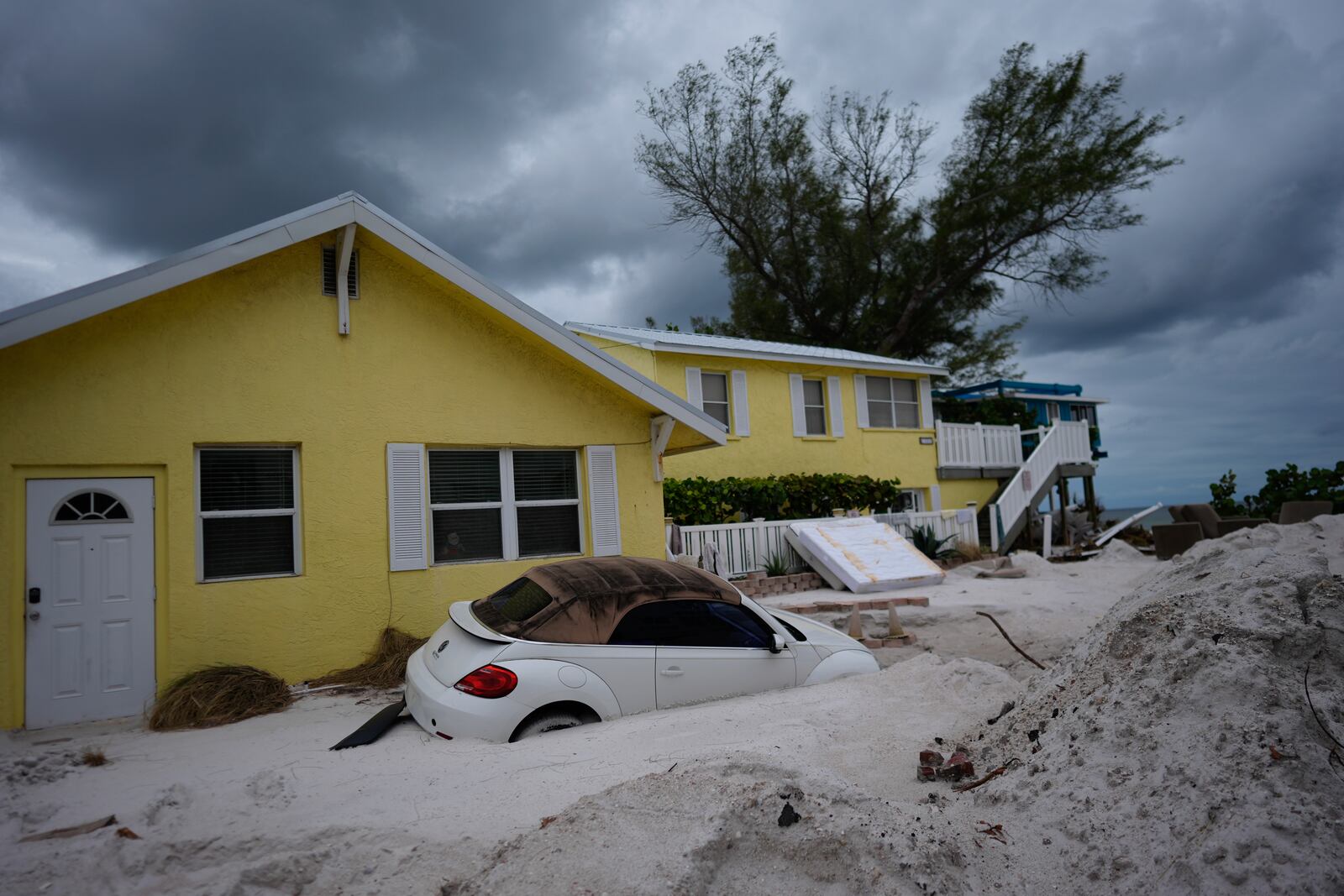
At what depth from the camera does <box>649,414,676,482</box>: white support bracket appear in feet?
34.1

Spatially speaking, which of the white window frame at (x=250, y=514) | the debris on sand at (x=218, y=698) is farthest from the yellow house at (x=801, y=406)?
the debris on sand at (x=218, y=698)

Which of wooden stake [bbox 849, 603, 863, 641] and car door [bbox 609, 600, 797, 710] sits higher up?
car door [bbox 609, 600, 797, 710]

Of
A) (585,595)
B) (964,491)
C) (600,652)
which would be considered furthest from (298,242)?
(964,491)

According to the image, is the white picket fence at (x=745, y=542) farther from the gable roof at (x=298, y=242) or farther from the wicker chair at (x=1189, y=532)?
the wicker chair at (x=1189, y=532)

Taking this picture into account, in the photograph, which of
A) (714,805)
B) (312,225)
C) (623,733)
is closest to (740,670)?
(623,733)

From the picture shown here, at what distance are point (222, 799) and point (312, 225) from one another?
5711mm

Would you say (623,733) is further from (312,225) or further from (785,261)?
(785,261)

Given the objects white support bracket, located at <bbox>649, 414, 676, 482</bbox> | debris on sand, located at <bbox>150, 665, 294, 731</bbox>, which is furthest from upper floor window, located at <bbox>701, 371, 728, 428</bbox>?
debris on sand, located at <bbox>150, 665, 294, 731</bbox>

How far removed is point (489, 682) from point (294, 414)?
4.35 meters

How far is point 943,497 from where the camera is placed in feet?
76.8

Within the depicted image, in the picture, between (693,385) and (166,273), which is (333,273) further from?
(693,385)

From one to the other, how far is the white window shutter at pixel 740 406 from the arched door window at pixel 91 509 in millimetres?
13652

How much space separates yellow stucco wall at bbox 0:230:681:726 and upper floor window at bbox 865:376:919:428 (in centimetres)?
1363

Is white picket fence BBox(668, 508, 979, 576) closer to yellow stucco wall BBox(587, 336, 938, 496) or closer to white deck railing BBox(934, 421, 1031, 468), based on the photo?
yellow stucco wall BBox(587, 336, 938, 496)
